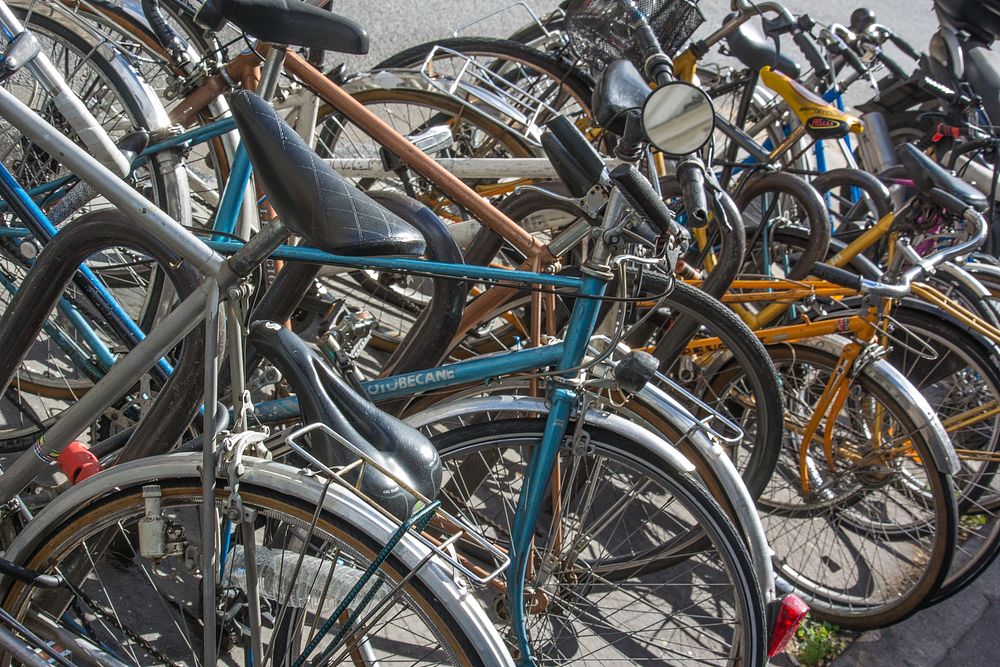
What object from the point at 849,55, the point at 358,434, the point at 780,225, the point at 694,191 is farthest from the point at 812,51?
the point at 358,434

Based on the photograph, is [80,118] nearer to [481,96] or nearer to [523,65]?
[481,96]

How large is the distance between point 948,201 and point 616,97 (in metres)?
1.64

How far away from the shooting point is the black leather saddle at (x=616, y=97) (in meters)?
2.16

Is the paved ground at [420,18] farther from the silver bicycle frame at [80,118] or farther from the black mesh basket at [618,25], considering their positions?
the silver bicycle frame at [80,118]

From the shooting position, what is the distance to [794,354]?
3.30m

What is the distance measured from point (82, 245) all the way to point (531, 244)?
110cm

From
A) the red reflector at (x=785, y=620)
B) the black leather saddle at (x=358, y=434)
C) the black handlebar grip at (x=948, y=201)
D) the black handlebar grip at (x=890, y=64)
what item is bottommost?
the red reflector at (x=785, y=620)

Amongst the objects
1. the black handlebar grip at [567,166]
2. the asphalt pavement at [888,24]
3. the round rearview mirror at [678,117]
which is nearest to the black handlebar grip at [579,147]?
the black handlebar grip at [567,166]

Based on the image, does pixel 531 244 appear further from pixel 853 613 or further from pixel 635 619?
pixel 853 613

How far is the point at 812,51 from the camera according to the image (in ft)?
15.2

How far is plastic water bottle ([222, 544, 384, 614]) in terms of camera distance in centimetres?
178

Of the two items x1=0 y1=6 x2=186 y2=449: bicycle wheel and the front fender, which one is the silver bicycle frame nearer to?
x1=0 y1=6 x2=186 y2=449: bicycle wheel

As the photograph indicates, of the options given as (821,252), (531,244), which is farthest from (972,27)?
(531,244)

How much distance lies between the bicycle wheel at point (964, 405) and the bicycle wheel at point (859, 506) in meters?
0.16
